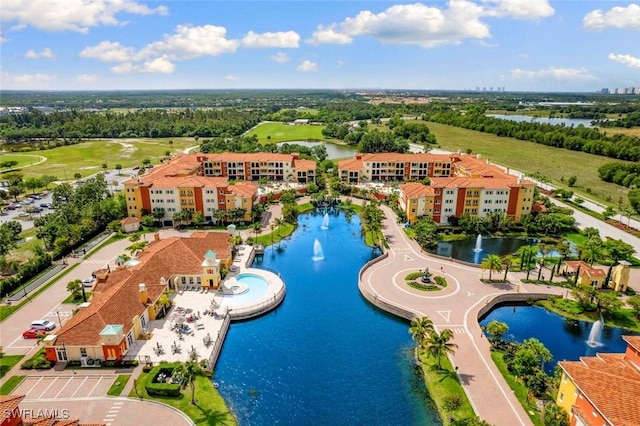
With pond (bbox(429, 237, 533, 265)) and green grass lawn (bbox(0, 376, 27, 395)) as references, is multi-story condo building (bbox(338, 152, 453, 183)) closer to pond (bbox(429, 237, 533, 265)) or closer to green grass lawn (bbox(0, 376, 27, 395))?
pond (bbox(429, 237, 533, 265))

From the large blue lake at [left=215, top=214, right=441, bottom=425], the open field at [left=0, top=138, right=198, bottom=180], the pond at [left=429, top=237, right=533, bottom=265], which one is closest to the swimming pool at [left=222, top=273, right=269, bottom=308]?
the large blue lake at [left=215, top=214, right=441, bottom=425]

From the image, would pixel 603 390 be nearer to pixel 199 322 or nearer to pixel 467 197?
pixel 199 322

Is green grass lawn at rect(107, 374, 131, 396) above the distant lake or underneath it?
underneath

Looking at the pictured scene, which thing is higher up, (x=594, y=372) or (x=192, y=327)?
(x=594, y=372)

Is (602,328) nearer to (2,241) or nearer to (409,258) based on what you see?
(409,258)

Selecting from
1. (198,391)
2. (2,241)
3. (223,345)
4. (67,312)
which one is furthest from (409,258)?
(2,241)

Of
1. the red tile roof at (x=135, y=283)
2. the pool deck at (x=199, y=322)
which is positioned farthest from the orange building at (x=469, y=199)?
the red tile roof at (x=135, y=283)

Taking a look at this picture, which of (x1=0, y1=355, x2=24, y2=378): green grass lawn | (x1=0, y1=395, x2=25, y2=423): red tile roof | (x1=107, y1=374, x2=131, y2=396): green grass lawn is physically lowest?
(x1=107, y1=374, x2=131, y2=396): green grass lawn
